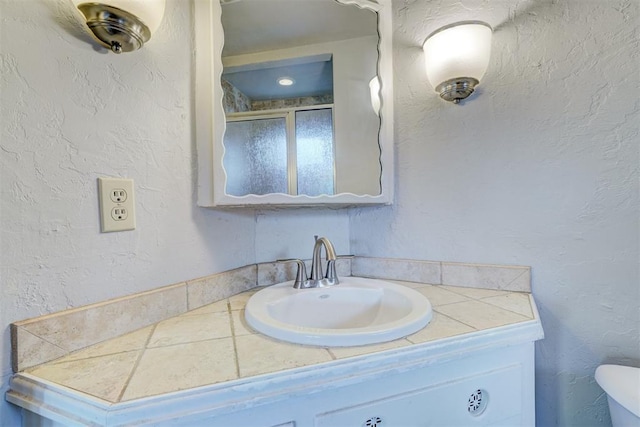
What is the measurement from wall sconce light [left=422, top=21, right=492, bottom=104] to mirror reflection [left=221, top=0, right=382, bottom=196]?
211mm

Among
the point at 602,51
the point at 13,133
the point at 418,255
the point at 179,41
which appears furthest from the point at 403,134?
the point at 13,133

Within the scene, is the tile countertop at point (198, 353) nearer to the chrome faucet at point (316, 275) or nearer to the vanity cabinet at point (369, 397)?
the vanity cabinet at point (369, 397)

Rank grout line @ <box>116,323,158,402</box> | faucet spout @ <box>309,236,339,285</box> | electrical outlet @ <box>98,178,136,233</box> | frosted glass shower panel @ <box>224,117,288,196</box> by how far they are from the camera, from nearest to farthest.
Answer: grout line @ <box>116,323,158,402</box> < electrical outlet @ <box>98,178,136,233</box> < frosted glass shower panel @ <box>224,117,288,196</box> < faucet spout @ <box>309,236,339,285</box>

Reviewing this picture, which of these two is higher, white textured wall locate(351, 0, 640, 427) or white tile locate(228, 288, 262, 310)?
white textured wall locate(351, 0, 640, 427)

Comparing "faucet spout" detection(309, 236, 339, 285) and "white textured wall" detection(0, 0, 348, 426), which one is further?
"faucet spout" detection(309, 236, 339, 285)

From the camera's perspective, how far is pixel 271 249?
1088 mm

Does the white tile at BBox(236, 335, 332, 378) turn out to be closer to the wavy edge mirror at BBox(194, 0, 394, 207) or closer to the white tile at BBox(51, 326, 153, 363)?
the white tile at BBox(51, 326, 153, 363)

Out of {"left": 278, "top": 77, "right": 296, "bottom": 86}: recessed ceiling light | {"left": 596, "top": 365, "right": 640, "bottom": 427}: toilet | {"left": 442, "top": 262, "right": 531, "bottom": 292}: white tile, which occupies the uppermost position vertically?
{"left": 278, "top": 77, "right": 296, "bottom": 86}: recessed ceiling light

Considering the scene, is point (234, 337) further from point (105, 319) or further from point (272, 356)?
point (105, 319)

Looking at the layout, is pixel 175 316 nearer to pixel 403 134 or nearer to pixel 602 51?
pixel 403 134

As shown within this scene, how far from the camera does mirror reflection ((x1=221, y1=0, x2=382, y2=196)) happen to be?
876mm

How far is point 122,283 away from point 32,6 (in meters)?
0.57

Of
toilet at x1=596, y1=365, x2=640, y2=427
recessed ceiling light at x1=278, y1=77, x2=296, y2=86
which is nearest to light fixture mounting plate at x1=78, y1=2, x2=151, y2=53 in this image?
recessed ceiling light at x1=278, y1=77, x2=296, y2=86

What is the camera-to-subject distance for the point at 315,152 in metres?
0.97
